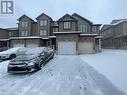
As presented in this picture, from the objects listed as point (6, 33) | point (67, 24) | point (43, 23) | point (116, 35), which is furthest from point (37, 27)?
point (116, 35)

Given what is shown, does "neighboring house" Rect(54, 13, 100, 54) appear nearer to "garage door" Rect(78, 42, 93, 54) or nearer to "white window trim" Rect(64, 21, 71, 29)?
"garage door" Rect(78, 42, 93, 54)

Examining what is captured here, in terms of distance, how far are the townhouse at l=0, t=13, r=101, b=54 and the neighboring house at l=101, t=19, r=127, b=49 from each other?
8969mm

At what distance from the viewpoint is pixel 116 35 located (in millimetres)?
48500

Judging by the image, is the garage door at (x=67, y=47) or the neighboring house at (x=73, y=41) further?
the neighboring house at (x=73, y=41)

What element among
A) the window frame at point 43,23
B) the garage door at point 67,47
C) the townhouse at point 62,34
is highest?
the window frame at point 43,23

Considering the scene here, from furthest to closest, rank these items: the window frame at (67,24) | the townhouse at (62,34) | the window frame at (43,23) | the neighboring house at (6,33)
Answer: the neighboring house at (6,33), the window frame at (43,23), the window frame at (67,24), the townhouse at (62,34)

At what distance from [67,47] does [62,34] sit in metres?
2.26

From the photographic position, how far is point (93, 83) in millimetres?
8234

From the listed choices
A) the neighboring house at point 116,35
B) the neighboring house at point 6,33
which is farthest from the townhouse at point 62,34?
the neighboring house at point 116,35

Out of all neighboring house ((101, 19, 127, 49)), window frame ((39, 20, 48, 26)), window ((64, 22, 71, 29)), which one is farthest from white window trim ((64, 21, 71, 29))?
neighboring house ((101, 19, 127, 49))

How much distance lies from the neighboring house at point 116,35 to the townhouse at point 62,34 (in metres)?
8.97

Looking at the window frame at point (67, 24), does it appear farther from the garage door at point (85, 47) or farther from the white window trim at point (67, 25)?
the garage door at point (85, 47)

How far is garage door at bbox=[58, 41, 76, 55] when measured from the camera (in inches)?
1056

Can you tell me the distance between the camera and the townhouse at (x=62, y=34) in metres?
27.1
